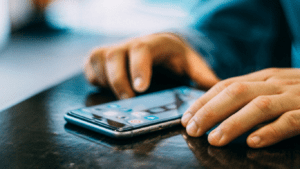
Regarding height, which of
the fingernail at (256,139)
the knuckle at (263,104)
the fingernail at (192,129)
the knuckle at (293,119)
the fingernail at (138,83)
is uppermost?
the knuckle at (263,104)

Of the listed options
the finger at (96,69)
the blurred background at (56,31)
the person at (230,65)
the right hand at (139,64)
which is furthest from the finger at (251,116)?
the blurred background at (56,31)

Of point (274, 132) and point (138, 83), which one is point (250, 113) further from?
point (138, 83)

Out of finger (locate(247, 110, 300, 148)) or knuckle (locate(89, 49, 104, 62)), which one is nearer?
finger (locate(247, 110, 300, 148))

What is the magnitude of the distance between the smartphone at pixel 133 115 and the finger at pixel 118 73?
68 millimetres

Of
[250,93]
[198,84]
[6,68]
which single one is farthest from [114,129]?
[6,68]

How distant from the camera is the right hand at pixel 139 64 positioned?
468mm

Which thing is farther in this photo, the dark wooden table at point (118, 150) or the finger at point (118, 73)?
the finger at point (118, 73)

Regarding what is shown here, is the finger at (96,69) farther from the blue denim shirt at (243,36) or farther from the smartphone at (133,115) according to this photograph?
the blue denim shirt at (243,36)

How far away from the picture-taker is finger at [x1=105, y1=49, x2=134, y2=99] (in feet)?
1.53

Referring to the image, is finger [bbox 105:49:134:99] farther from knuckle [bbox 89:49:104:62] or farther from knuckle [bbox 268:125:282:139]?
knuckle [bbox 268:125:282:139]

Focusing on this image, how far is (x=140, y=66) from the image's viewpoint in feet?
1.54

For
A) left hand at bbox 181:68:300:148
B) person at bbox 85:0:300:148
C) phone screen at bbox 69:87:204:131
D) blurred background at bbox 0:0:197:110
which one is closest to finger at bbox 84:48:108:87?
person at bbox 85:0:300:148

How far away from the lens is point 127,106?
0.36 metres

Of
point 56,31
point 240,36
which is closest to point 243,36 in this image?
point 240,36
